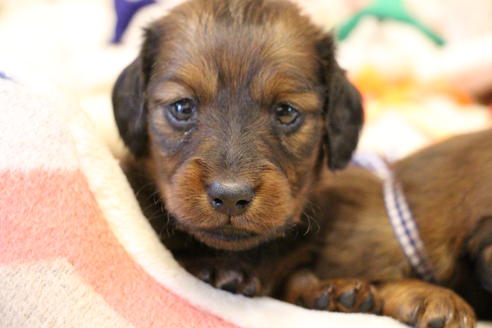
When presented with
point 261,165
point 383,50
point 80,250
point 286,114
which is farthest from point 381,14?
point 80,250

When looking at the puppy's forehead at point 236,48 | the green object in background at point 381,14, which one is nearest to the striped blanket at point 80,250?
the puppy's forehead at point 236,48

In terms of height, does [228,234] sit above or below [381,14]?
above

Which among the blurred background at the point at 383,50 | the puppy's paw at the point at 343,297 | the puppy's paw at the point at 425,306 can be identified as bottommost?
the blurred background at the point at 383,50

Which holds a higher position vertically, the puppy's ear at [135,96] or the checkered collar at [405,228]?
the puppy's ear at [135,96]

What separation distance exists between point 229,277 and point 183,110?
0.53 m

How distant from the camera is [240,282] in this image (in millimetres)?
1828

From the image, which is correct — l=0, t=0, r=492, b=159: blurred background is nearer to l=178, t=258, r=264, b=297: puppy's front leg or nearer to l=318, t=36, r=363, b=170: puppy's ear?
l=318, t=36, r=363, b=170: puppy's ear

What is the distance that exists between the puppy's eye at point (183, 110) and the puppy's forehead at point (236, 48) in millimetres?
61

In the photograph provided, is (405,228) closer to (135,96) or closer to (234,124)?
(234,124)

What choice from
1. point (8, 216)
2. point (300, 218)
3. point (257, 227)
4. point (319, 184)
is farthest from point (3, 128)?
point (319, 184)

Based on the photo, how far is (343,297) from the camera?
1.91 metres

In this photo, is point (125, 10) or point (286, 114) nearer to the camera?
point (286, 114)

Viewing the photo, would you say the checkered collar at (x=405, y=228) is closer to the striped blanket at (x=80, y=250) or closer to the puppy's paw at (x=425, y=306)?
the puppy's paw at (x=425, y=306)

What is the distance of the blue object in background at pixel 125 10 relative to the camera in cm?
322
